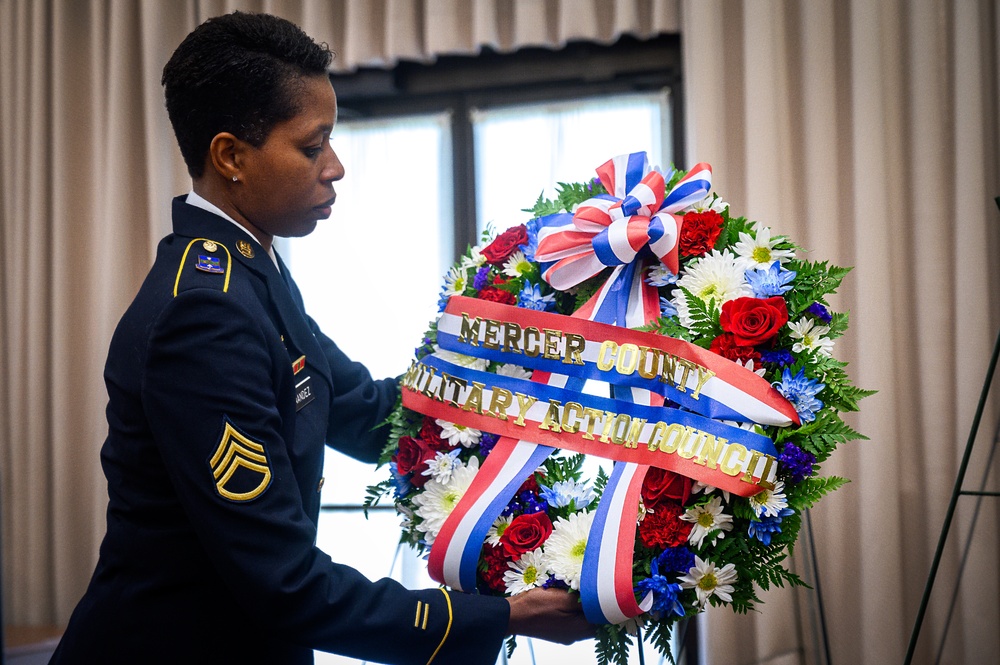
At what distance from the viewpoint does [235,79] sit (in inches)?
45.4

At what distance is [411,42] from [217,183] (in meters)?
1.77

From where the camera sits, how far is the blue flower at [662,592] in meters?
1.17

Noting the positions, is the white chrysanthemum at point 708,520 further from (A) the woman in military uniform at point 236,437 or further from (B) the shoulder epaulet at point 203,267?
(B) the shoulder epaulet at point 203,267

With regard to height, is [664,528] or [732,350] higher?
[732,350]

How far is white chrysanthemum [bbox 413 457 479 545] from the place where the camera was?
1350 millimetres

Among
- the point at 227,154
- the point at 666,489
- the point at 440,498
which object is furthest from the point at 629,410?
the point at 227,154

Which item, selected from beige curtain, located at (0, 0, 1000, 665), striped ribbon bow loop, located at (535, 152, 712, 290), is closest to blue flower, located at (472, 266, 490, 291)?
striped ribbon bow loop, located at (535, 152, 712, 290)

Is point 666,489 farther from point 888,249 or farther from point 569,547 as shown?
point 888,249

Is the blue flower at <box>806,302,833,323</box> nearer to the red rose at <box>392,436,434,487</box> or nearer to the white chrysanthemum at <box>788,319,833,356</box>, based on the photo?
the white chrysanthemum at <box>788,319,833,356</box>

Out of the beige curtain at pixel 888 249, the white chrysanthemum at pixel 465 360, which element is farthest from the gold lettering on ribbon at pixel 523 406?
the beige curtain at pixel 888 249

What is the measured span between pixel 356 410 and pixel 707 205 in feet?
2.49

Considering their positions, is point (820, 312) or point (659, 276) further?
point (659, 276)

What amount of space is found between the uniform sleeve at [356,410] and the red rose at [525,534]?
378 millimetres

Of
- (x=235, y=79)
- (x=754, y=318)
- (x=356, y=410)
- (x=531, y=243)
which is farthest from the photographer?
(x=356, y=410)
